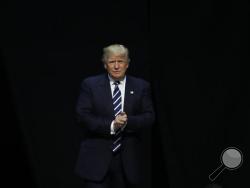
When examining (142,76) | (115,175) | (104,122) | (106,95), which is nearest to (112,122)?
(104,122)

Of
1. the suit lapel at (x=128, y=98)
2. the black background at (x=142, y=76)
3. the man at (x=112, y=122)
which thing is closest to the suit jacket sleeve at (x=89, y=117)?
the man at (x=112, y=122)

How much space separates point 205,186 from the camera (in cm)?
505

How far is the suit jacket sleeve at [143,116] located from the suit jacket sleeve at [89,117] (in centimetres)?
15

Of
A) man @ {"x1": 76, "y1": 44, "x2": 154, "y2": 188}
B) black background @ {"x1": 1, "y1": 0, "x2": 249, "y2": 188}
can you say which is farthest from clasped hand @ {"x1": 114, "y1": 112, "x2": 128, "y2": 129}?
black background @ {"x1": 1, "y1": 0, "x2": 249, "y2": 188}

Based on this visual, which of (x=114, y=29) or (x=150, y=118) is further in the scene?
(x=114, y=29)

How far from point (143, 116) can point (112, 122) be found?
224 mm

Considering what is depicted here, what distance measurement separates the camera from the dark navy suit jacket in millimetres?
4297

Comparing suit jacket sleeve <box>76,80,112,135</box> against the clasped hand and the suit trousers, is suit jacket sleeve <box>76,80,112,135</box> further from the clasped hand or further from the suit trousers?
the suit trousers

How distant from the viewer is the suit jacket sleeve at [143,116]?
432 cm

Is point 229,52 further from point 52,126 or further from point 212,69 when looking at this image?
point 52,126

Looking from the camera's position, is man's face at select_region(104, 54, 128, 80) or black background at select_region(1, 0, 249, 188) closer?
man's face at select_region(104, 54, 128, 80)

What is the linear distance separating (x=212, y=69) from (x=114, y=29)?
808mm

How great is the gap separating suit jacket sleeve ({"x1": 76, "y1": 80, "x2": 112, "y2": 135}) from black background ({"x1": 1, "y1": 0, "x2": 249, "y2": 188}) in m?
0.51

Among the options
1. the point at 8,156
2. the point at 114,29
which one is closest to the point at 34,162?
the point at 8,156
